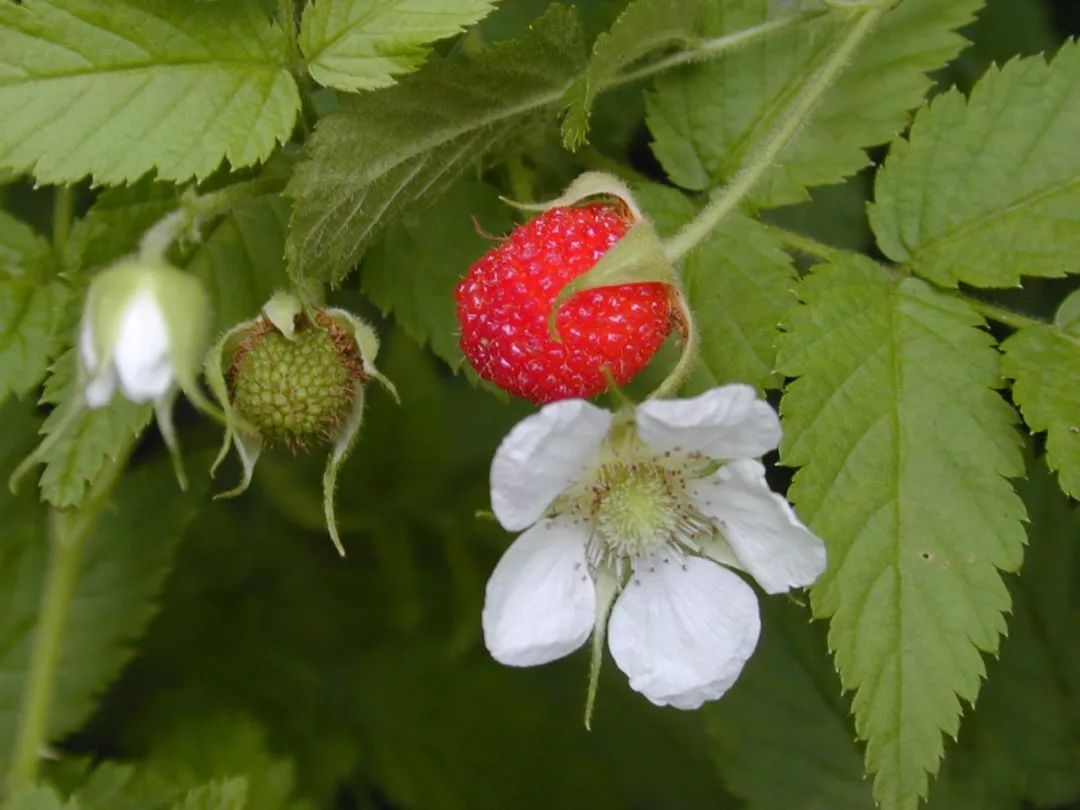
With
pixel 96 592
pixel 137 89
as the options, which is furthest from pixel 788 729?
pixel 137 89

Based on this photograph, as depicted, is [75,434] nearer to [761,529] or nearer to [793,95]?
[761,529]

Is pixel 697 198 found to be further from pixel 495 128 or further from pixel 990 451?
pixel 990 451

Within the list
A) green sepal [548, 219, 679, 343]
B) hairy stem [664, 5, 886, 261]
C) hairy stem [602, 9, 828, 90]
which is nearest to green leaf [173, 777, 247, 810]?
green sepal [548, 219, 679, 343]

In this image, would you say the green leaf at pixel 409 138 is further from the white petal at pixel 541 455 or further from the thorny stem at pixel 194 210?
the white petal at pixel 541 455

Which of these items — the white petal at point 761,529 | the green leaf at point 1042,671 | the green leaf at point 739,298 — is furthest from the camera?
the green leaf at point 1042,671

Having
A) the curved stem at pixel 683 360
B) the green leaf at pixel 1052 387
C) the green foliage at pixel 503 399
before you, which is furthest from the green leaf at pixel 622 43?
the green leaf at pixel 1052 387

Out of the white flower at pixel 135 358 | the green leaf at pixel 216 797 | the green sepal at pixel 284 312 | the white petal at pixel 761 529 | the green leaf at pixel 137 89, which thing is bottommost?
the green leaf at pixel 216 797
